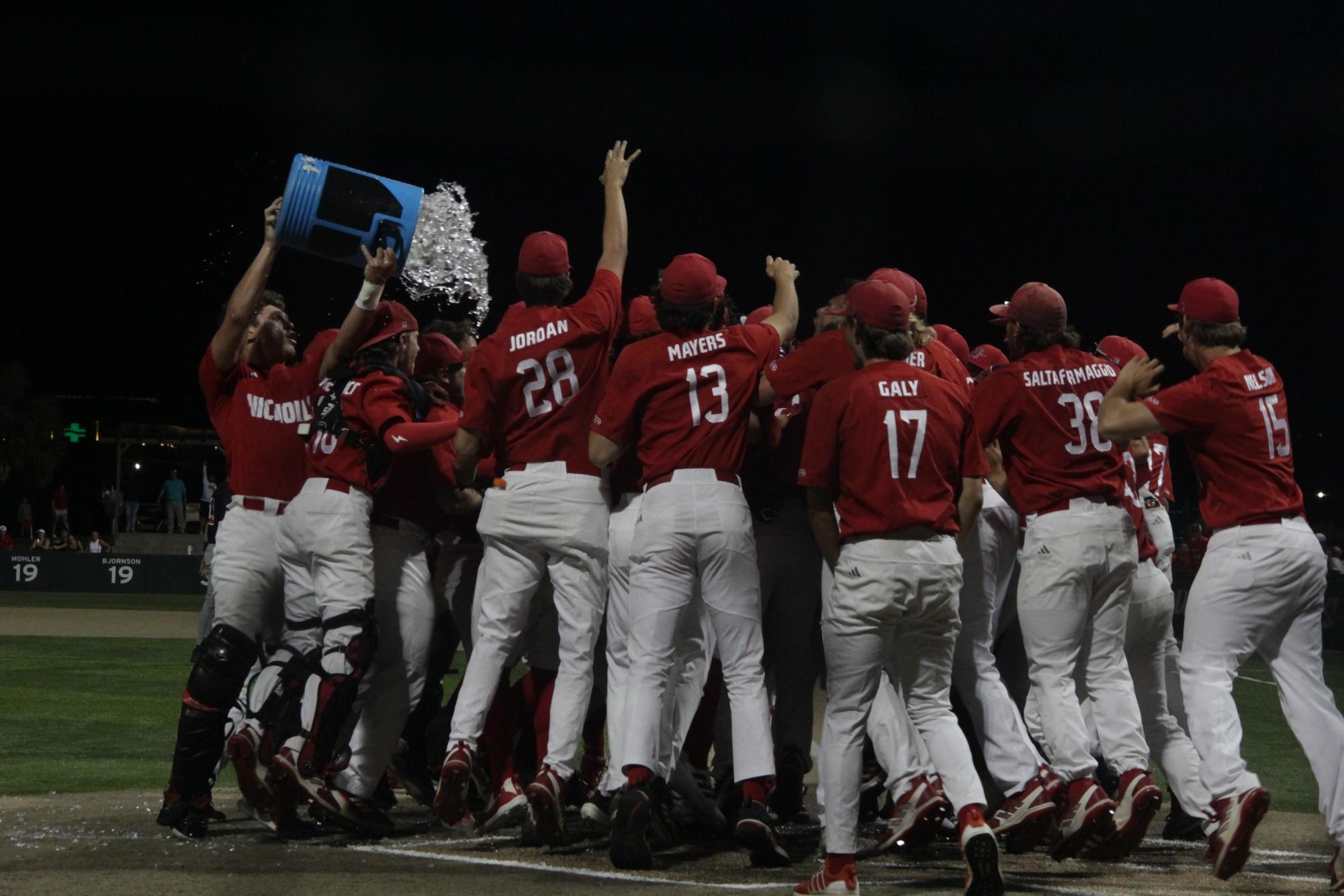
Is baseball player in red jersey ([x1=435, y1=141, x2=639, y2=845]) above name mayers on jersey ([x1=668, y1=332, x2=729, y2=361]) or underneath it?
underneath

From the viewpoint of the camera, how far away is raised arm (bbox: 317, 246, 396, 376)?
6.03 meters

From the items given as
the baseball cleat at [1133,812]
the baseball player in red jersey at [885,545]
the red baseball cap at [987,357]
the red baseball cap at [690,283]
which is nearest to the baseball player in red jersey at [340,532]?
the red baseball cap at [690,283]

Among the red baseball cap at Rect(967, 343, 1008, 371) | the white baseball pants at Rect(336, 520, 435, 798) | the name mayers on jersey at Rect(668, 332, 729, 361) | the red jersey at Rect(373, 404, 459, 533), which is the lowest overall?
the white baseball pants at Rect(336, 520, 435, 798)

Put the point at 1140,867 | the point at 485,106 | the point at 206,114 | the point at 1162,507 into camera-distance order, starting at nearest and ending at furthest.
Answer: the point at 1140,867 → the point at 1162,507 → the point at 485,106 → the point at 206,114

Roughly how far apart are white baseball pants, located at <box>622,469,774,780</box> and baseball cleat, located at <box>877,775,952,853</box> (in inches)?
24.7

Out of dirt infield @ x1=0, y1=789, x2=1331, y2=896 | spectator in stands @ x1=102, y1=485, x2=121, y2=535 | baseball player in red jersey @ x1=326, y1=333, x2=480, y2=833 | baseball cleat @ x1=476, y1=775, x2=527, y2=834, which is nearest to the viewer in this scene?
dirt infield @ x1=0, y1=789, x2=1331, y2=896

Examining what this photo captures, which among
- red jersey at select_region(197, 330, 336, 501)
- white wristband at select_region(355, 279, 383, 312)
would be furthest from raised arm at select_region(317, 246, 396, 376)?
red jersey at select_region(197, 330, 336, 501)

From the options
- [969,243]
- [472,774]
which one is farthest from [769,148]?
[472,774]

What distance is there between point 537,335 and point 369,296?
761 millimetres

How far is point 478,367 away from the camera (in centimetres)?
599

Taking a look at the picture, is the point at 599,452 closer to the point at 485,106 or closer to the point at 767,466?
the point at 767,466

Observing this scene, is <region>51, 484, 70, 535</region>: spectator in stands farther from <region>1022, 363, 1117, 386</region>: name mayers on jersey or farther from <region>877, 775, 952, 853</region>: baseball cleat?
<region>1022, 363, 1117, 386</region>: name mayers on jersey

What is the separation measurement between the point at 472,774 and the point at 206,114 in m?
16.2

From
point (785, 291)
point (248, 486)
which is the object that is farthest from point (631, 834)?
point (785, 291)
